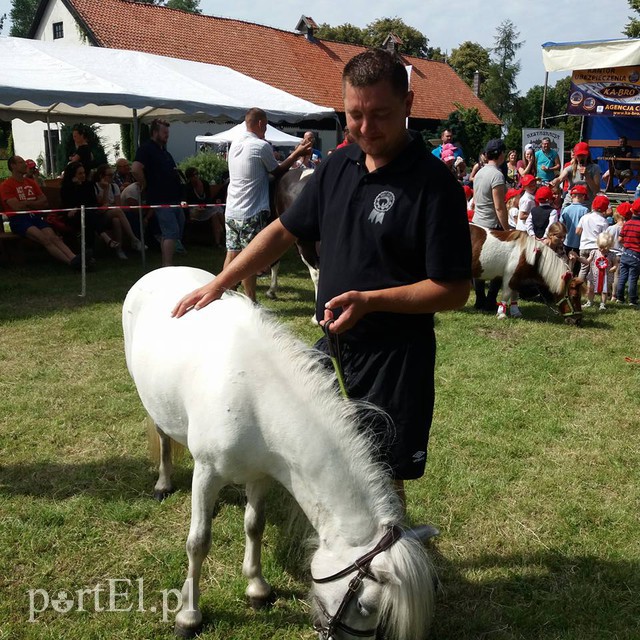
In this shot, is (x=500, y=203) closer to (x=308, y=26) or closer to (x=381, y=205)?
(x=381, y=205)

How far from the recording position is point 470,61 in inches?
2502

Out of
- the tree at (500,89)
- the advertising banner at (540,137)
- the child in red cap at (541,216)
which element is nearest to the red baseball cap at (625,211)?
the child in red cap at (541,216)

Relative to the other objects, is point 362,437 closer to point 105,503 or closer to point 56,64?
point 105,503

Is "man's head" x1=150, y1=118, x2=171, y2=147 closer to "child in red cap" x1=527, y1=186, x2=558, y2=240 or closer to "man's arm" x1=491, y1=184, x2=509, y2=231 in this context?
"man's arm" x1=491, y1=184, x2=509, y2=231

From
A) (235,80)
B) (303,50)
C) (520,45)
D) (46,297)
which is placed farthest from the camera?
(520,45)

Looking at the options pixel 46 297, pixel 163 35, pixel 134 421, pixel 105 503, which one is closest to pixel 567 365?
pixel 134 421

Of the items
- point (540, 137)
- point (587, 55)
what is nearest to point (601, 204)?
point (540, 137)

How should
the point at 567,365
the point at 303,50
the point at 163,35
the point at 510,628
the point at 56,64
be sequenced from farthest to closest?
the point at 303,50, the point at 163,35, the point at 56,64, the point at 567,365, the point at 510,628

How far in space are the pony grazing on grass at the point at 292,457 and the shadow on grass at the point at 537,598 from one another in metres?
0.84

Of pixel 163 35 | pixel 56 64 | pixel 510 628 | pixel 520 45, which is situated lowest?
pixel 510 628

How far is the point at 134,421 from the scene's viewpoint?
179 inches

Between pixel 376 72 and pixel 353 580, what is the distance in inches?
63.0

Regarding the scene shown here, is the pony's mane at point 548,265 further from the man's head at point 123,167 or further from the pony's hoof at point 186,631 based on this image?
the man's head at point 123,167

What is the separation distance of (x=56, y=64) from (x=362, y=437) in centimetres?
1016
